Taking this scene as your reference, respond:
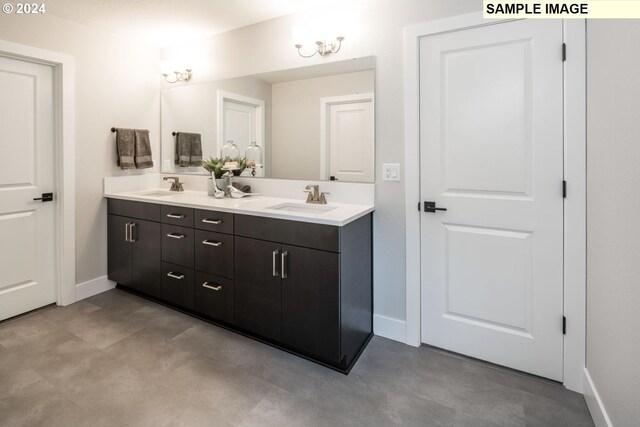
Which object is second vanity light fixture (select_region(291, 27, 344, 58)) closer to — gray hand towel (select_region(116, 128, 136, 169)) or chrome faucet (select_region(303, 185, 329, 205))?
chrome faucet (select_region(303, 185, 329, 205))

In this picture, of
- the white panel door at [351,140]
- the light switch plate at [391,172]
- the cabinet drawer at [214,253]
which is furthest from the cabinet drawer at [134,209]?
the light switch plate at [391,172]

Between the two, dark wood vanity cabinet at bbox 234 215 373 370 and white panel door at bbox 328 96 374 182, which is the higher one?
white panel door at bbox 328 96 374 182

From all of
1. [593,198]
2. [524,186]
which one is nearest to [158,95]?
[524,186]

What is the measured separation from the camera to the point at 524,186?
1.88 m

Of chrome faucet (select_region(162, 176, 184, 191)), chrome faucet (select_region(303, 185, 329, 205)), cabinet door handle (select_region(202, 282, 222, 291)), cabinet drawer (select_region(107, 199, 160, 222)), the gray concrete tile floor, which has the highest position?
chrome faucet (select_region(162, 176, 184, 191))

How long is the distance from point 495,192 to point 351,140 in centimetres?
99

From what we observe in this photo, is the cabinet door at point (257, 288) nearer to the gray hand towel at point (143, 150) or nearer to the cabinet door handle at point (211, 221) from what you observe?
the cabinet door handle at point (211, 221)

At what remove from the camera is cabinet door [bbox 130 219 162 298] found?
9.19 ft

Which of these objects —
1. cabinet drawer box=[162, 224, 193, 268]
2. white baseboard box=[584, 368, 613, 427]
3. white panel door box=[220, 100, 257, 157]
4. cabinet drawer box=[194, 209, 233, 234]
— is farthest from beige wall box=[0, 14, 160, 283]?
white baseboard box=[584, 368, 613, 427]

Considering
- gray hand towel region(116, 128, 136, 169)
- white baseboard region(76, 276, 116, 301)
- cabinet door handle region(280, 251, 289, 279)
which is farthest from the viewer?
gray hand towel region(116, 128, 136, 169)

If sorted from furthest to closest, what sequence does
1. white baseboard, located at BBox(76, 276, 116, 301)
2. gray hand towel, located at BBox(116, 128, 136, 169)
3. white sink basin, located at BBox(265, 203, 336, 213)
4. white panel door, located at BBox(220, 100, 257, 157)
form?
1. gray hand towel, located at BBox(116, 128, 136, 169)
2. white baseboard, located at BBox(76, 276, 116, 301)
3. white panel door, located at BBox(220, 100, 257, 157)
4. white sink basin, located at BBox(265, 203, 336, 213)

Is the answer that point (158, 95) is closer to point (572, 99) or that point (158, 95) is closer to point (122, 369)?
point (122, 369)

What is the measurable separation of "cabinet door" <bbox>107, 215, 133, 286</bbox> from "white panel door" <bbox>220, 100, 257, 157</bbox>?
1.16 metres

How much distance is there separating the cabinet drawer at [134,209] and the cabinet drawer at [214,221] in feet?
1.63
